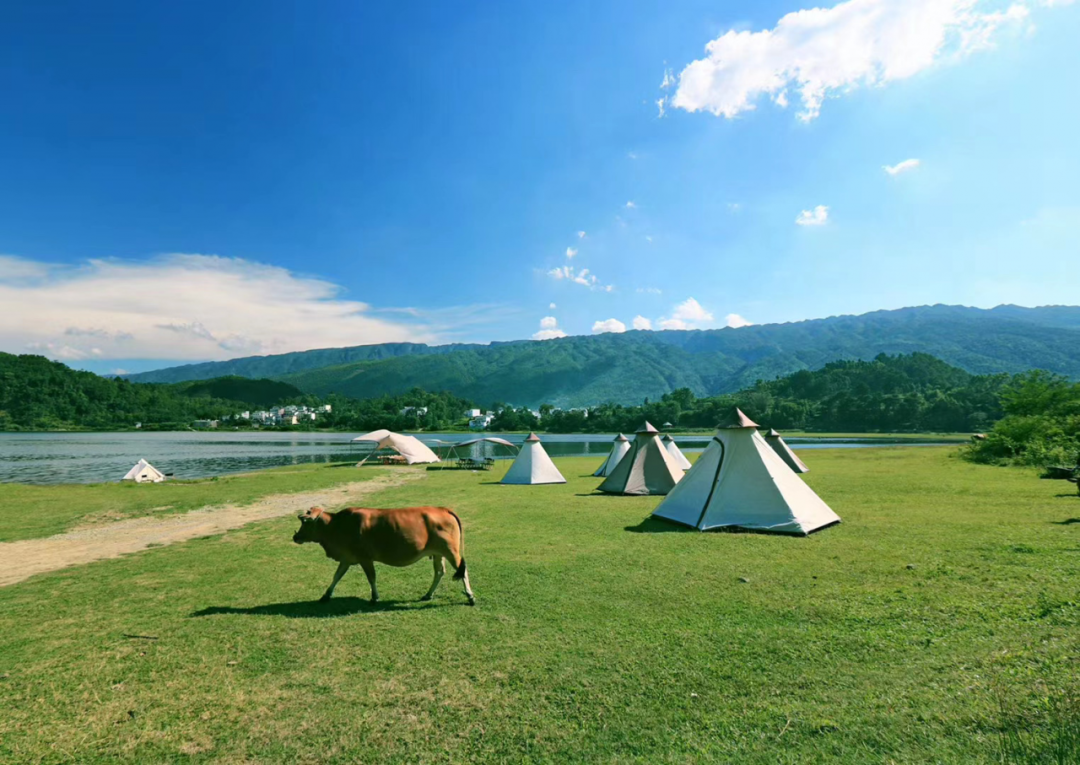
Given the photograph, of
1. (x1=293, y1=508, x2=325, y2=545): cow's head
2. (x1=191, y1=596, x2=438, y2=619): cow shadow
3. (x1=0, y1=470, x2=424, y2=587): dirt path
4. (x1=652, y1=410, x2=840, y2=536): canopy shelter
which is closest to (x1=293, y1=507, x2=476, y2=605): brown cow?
(x1=293, y1=508, x2=325, y2=545): cow's head

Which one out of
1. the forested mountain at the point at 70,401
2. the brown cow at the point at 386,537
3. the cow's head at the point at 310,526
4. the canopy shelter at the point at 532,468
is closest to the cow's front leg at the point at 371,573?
the brown cow at the point at 386,537

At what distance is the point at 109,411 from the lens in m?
152

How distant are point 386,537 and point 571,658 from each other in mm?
3168

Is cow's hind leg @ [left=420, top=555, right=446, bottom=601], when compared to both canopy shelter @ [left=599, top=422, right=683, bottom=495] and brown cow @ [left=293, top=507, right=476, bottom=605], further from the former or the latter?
canopy shelter @ [left=599, top=422, right=683, bottom=495]

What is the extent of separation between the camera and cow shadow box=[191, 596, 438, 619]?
272 inches

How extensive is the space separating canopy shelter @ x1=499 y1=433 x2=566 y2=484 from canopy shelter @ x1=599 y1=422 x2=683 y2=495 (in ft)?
20.3

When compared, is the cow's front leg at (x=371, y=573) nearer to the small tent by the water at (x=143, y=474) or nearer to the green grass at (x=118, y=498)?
the green grass at (x=118, y=498)

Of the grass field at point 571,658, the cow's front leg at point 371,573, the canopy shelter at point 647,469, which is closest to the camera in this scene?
the grass field at point 571,658

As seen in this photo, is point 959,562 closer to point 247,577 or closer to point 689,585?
point 689,585

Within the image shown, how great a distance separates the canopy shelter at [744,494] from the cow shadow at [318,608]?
8.00m

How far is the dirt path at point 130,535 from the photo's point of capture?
10391 millimetres

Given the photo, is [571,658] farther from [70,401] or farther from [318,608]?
[70,401]

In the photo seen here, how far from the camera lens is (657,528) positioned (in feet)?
41.4

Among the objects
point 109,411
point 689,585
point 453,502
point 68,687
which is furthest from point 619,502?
point 109,411
